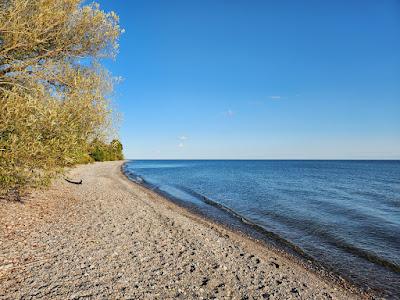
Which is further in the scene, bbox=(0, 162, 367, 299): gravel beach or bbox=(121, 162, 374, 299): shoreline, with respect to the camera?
bbox=(121, 162, 374, 299): shoreline

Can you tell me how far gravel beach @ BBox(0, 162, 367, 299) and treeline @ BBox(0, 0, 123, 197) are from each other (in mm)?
2894

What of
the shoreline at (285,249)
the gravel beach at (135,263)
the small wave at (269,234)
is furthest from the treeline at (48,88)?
the small wave at (269,234)

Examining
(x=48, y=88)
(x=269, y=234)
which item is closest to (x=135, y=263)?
(x=48, y=88)

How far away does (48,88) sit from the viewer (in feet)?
42.2

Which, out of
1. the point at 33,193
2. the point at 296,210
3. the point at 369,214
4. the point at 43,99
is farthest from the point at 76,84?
the point at 369,214

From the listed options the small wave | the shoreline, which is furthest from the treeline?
the small wave

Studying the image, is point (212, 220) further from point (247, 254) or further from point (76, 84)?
point (76, 84)

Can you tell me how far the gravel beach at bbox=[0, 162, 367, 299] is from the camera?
329 inches

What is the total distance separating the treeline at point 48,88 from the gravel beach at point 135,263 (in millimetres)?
2894

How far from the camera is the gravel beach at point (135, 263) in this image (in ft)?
27.4

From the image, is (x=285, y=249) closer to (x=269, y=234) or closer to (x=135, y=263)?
(x=269, y=234)

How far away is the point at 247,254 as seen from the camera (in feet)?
42.0

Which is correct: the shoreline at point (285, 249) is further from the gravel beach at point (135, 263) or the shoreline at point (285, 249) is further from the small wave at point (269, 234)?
the gravel beach at point (135, 263)

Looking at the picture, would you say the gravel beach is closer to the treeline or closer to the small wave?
the small wave
